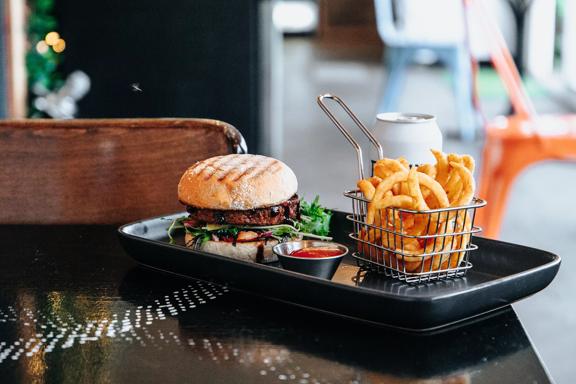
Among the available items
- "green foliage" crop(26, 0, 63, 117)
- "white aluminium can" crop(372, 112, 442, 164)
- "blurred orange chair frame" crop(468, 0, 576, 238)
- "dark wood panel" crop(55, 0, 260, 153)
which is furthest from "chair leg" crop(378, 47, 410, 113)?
"white aluminium can" crop(372, 112, 442, 164)

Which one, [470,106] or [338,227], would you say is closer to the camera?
[338,227]

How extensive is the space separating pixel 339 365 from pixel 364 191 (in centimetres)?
34

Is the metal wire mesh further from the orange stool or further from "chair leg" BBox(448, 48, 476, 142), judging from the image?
"chair leg" BBox(448, 48, 476, 142)

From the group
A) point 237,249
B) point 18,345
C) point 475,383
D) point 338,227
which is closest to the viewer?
point 475,383

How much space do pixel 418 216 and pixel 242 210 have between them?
1.03ft

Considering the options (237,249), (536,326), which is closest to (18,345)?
(237,249)

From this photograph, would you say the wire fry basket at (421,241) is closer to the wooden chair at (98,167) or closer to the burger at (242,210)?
the burger at (242,210)

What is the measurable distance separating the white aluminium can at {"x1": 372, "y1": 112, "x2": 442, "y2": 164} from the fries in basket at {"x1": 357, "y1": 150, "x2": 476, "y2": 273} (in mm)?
214

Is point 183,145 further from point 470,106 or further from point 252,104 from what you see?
point 470,106

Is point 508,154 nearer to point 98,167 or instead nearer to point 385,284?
point 98,167

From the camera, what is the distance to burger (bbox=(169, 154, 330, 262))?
1.38 m

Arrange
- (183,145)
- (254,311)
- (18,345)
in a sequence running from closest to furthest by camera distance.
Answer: (18,345) → (254,311) → (183,145)

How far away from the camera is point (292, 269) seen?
4.04 feet

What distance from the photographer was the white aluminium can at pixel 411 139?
1464mm
